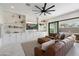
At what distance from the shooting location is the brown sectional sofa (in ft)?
7.60

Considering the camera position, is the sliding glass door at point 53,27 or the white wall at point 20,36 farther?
the sliding glass door at point 53,27

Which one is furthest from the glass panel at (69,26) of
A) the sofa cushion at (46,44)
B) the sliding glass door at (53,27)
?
the sofa cushion at (46,44)

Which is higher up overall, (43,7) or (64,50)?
(43,7)

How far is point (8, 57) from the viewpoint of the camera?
245 centimetres

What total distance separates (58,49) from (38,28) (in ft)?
2.53

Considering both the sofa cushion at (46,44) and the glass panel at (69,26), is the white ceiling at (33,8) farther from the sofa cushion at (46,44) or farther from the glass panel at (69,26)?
the sofa cushion at (46,44)

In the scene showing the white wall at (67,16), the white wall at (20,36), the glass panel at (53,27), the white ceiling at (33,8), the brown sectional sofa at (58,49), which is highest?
the white ceiling at (33,8)

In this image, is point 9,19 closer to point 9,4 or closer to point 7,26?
point 7,26

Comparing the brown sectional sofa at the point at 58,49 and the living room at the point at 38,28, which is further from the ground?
the living room at the point at 38,28

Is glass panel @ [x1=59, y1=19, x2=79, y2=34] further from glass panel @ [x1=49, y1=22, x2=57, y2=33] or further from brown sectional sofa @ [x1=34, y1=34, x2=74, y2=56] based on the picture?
brown sectional sofa @ [x1=34, y1=34, x2=74, y2=56]

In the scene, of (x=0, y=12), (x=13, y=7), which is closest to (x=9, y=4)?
(x=13, y=7)

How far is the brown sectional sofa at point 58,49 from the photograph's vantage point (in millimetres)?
2316

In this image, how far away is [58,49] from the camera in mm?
2297

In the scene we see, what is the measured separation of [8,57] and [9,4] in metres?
1.35
